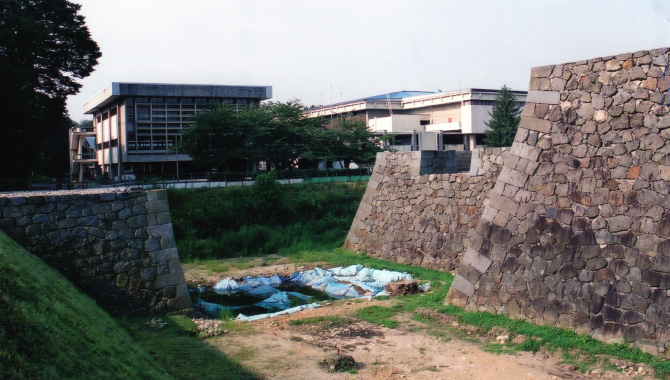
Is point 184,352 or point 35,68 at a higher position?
point 35,68

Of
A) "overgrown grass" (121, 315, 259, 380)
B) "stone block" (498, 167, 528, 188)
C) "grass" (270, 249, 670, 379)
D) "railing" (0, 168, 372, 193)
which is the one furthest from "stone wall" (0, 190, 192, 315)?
"railing" (0, 168, 372, 193)

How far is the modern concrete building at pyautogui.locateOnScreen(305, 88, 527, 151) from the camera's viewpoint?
4281 cm

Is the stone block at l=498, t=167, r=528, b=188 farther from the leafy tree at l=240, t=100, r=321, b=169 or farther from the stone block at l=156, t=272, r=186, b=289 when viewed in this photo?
the leafy tree at l=240, t=100, r=321, b=169

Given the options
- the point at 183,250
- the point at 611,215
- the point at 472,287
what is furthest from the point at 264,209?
the point at 611,215

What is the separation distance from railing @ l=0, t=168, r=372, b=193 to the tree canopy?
5.19 ft

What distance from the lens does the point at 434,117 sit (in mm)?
45906

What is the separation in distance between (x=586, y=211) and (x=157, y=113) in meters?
32.2

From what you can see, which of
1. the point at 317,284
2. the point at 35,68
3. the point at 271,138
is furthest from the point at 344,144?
the point at 317,284

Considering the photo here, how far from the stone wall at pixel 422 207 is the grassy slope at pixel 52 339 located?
→ 9.71 m

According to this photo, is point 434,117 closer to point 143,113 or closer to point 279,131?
point 279,131

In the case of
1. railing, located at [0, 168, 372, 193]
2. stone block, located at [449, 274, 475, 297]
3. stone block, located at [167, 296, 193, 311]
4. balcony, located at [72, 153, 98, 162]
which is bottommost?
stone block, located at [167, 296, 193, 311]

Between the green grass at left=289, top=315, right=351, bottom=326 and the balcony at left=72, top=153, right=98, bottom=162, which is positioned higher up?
the balcony at left=72, top=153, right=98, bottom=162

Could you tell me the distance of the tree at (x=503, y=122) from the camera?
40469 millimetres

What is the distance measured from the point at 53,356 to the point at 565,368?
657 cm
